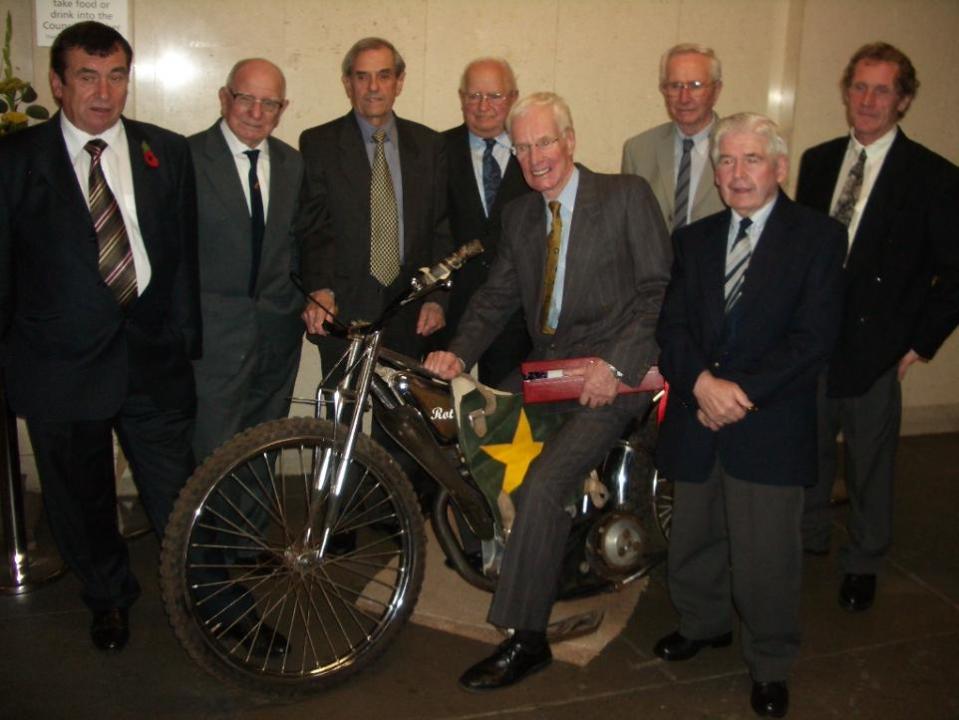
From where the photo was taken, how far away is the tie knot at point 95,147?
2.64 m

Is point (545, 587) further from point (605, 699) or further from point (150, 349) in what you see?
point (150, 349)

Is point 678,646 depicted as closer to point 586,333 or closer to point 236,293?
point 586,333

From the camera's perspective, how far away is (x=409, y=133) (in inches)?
138

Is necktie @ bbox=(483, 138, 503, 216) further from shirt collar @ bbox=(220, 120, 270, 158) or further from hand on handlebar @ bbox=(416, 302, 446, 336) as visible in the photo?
shirt collar @ bbox=(220, 120, 270, 158)

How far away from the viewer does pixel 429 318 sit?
11.1ft

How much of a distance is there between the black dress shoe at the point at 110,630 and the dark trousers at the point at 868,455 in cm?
236

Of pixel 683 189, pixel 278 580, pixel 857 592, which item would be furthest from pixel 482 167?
pixel 857 592

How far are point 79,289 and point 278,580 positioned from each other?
40.3 inches

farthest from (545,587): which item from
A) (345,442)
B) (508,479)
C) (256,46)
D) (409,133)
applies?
(256,46)

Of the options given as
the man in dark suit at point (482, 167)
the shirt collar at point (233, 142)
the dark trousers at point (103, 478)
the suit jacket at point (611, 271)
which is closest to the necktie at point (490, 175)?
the man in dark suit at point (482, 167)

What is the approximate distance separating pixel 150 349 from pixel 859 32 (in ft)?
12.4

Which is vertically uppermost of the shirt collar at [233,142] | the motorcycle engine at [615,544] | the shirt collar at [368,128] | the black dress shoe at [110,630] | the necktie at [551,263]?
the shirt collar at [368,128]

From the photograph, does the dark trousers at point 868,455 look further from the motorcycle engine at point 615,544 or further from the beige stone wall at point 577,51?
the beige stone wall at point 577,51

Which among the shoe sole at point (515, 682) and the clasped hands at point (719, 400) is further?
the shoe sole at point (515, 682)
